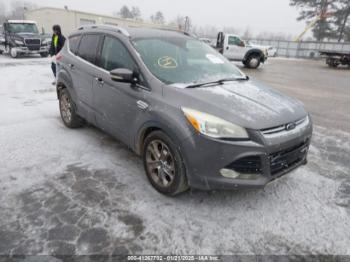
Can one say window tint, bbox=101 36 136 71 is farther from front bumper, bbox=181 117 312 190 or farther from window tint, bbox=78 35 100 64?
front bumper, bbox=181 117 312 190

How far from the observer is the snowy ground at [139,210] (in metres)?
2.35

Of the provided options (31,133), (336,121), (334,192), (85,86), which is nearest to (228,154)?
(334,192)

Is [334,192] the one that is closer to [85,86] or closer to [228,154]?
[228,154]

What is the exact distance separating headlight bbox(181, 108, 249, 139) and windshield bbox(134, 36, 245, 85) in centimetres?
71

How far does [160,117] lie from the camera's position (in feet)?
9.07

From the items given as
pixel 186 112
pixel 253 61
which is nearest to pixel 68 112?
pixel 186 112

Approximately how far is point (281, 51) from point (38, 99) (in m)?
36.7

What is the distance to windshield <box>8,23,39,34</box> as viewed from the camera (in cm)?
1720

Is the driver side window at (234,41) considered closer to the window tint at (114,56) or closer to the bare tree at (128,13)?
the window tint at (114,56)

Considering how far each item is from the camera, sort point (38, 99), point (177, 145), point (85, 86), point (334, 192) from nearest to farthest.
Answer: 1. point (177, 145)
2. point (334, 192)
3. point (85, 86)
4. point (38, 99)

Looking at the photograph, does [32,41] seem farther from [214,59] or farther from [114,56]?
[214,59]

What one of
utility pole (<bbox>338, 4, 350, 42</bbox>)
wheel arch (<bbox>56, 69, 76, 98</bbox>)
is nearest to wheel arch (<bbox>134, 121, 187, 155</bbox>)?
wheel arch (<bbox>56, 69, 76, 98</bbox>)

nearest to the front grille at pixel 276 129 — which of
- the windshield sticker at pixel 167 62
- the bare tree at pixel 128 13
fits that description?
the windshield sticker at pixel 167 62

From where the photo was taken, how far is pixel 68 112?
4840mm
